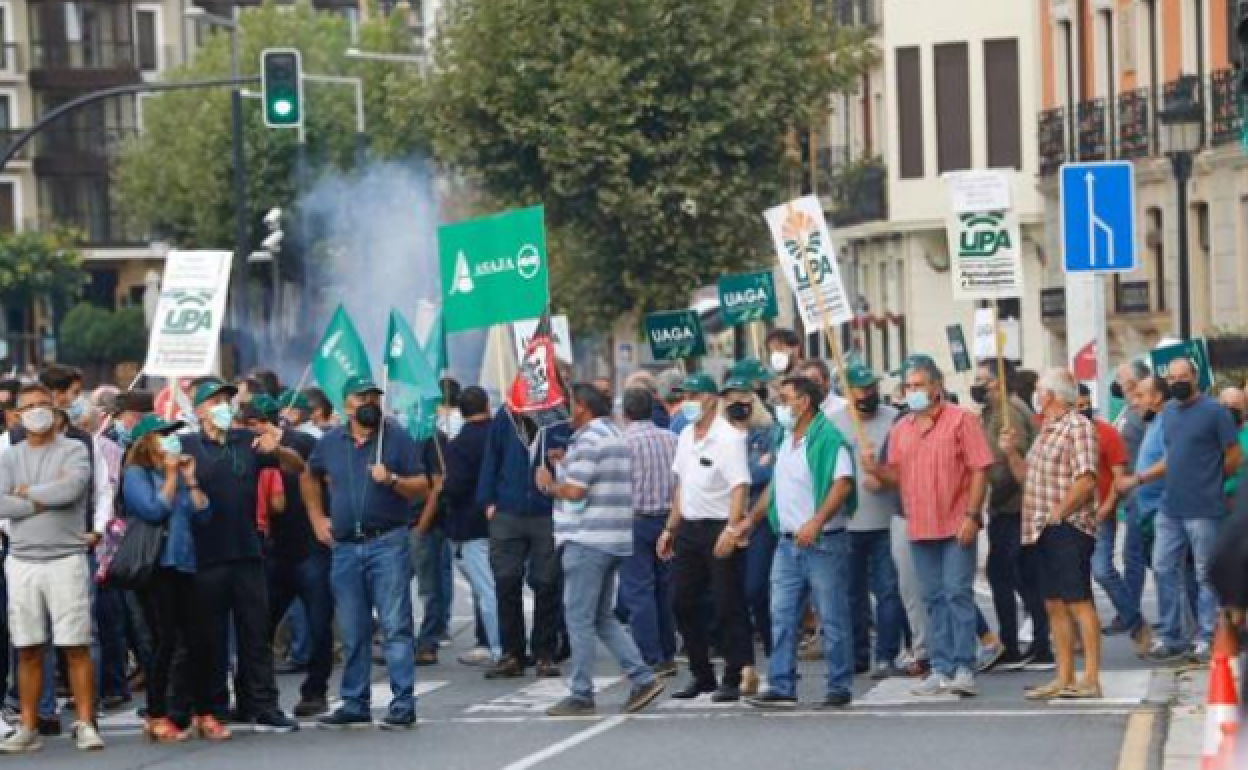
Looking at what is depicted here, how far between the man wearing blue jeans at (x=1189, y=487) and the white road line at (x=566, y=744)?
3.78 metres

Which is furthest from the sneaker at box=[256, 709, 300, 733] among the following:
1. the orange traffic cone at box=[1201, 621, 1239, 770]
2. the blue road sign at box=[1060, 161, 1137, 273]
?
the orange traffic cone at box=[1201, 621, 1239, 770]

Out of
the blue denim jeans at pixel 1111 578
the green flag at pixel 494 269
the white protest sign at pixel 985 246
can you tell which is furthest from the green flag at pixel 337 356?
the blue denim jeans at pixel 1111 578

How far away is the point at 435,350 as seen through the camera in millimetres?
21469

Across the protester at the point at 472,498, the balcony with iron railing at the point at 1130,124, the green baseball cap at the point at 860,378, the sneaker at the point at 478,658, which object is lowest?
the sneaker at the point at 478,658

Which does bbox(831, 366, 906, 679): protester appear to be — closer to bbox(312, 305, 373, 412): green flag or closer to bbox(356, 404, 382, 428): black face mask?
bbox(312, 305, 373, 412): green flag

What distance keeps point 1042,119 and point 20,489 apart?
3820cm

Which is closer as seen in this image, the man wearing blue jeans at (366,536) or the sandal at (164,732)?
the sandal at (164,732)

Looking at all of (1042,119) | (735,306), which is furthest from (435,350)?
(1042,119)

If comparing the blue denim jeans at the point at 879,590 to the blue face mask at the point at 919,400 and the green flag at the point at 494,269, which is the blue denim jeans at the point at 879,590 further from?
the green flag at the point at 494,269

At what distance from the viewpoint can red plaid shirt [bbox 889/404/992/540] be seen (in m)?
18.5

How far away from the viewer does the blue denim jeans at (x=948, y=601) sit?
18.5m

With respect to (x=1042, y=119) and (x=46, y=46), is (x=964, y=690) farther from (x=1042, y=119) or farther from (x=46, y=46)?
(x=46, y=46)

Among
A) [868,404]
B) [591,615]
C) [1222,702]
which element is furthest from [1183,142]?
[1222,702]

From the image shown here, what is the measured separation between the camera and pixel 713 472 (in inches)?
731
